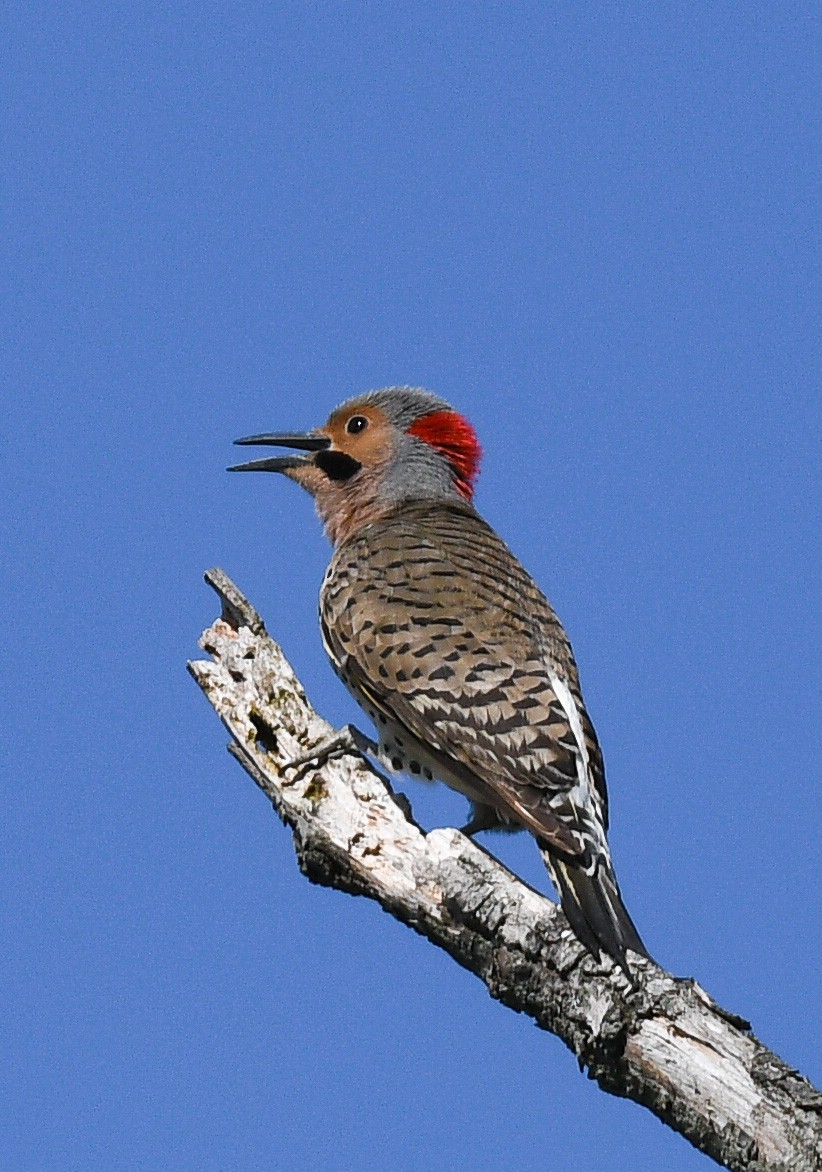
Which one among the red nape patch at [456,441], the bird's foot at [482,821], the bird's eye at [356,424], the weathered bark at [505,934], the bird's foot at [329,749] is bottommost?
the weathered bark at [505,934]

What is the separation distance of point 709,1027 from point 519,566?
3.97 metres

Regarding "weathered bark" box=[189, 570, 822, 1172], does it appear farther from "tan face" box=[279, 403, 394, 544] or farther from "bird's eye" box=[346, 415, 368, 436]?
"bird's eye" box=[346, 415, 368, 436]

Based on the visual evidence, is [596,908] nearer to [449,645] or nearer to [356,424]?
[449,645]

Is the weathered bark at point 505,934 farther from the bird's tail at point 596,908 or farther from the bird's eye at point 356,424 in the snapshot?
the bird's eye at point 356,424

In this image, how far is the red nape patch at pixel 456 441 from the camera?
10203 millimetres

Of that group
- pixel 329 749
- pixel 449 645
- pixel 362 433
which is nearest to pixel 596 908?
pixel 329 749

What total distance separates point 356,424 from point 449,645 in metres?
2.71

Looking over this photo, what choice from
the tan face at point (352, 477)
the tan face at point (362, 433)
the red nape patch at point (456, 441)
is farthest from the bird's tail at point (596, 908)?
the red nape patch at point (456, 441)

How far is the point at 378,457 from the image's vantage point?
9969 millimetres

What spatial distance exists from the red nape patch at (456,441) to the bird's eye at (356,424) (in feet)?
0.96

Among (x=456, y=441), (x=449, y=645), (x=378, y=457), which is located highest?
(x=456, y=441)

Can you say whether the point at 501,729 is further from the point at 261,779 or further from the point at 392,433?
the point at 392,433

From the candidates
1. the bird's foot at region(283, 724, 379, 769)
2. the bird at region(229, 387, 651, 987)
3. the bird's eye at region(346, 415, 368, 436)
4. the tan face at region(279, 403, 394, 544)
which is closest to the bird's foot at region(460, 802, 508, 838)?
the bird at region(229, 387, 651, 987)

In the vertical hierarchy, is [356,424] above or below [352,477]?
above
